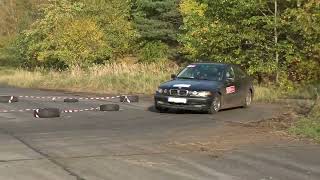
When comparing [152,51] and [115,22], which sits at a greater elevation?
[115,22]

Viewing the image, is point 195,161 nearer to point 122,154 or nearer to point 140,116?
point 122,154

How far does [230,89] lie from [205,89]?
4.82 ft

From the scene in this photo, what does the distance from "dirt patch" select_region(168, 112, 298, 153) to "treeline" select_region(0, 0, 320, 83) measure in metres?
10.4

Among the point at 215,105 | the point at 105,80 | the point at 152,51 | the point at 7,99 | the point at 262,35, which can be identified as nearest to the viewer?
the point at 215,105

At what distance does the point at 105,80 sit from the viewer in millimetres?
30438

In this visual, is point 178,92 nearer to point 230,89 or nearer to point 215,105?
point 215,105

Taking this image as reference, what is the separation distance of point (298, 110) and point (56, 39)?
2613 centimetres

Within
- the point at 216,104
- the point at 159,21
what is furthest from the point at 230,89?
the point at 159,21

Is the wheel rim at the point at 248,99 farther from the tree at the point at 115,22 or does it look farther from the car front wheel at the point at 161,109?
the tree at the point at 115,22

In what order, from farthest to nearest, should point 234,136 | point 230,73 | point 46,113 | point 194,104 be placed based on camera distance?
point 230,73 → point 194,104 → point 46,113 → point 234,136

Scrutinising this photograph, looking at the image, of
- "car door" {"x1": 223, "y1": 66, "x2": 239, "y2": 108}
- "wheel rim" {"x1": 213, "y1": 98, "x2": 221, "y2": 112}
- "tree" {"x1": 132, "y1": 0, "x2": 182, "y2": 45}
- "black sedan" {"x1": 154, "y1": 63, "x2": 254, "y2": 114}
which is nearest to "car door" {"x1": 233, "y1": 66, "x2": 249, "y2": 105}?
"black sedan" {"x1": 154, "y1": 63, "x2": 254, "y2": 114}

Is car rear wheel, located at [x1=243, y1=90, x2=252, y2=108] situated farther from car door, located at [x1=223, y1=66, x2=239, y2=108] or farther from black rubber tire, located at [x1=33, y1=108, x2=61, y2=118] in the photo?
black rubber tire, located at [x1=33, y1=108, x2=61, y2=118]

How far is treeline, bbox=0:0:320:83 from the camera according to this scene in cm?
2525

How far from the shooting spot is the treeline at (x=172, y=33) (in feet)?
82.8
